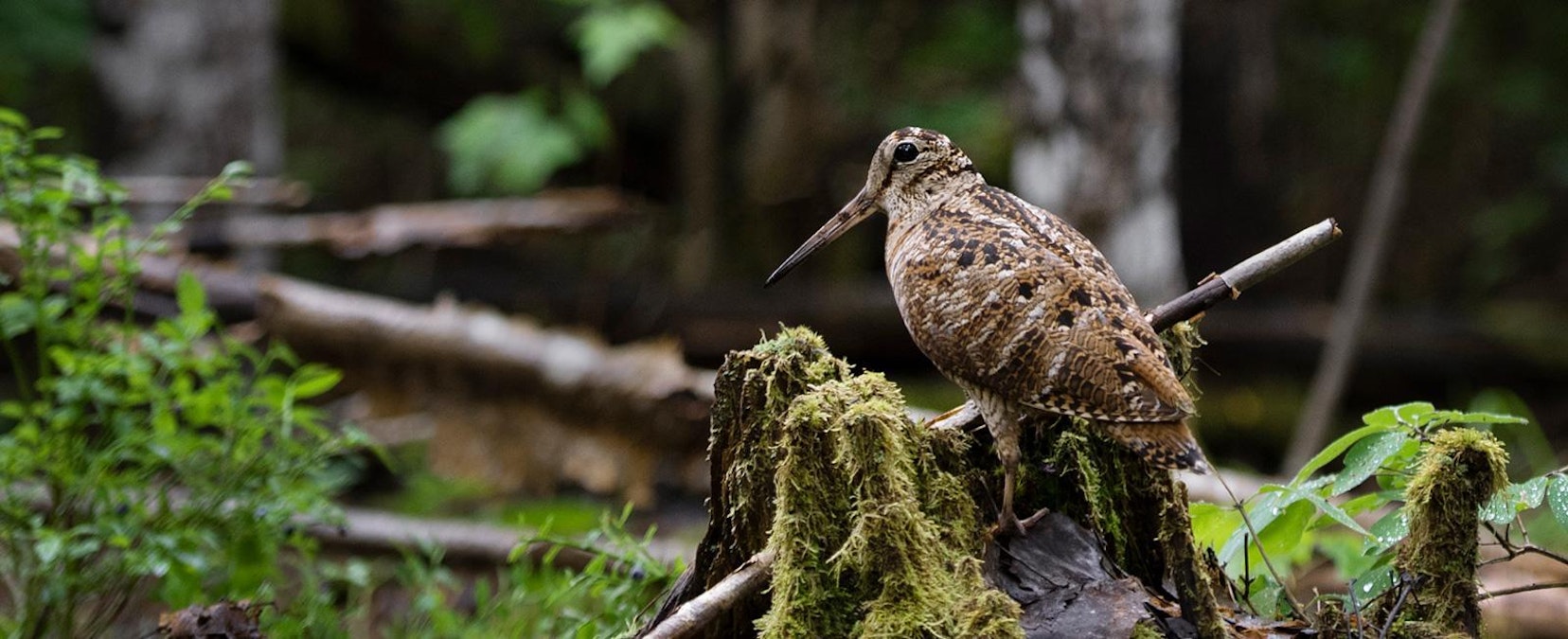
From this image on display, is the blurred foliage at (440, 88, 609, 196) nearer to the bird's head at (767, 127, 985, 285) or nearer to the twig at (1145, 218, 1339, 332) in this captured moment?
the bird's head at (767, 127, 985, 285)

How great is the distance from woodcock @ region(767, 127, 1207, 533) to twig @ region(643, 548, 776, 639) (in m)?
0.54

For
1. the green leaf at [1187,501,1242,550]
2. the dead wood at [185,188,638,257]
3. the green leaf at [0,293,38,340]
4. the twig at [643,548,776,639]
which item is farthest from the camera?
the dead wood at [185,188,638,257]

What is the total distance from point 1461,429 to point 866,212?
1663 millimetres

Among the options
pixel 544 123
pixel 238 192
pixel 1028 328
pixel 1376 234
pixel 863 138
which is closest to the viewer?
pixel 1028 328

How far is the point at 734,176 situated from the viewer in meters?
12.4

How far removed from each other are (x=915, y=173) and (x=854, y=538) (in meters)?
1.38

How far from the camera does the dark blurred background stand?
7332 mm

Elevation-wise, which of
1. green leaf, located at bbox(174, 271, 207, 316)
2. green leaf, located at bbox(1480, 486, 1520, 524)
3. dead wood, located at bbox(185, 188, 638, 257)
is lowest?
green leaf, located at bbox(1480, 486, 1520, 524)

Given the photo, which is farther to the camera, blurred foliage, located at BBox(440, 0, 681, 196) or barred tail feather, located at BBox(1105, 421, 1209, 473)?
blurred foliage, located at BBox(440, 0, 681, 196)

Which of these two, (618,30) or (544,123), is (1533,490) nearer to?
(618,30)

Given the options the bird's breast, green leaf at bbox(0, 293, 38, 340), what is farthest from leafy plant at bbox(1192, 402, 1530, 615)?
green leaf at bbox(0, 293, 38, 340)

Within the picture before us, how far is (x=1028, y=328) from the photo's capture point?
3.05 metres

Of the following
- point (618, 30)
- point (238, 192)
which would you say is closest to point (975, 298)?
point (238, 192)

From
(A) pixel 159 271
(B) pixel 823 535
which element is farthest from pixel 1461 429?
(A) pixel 159 271
